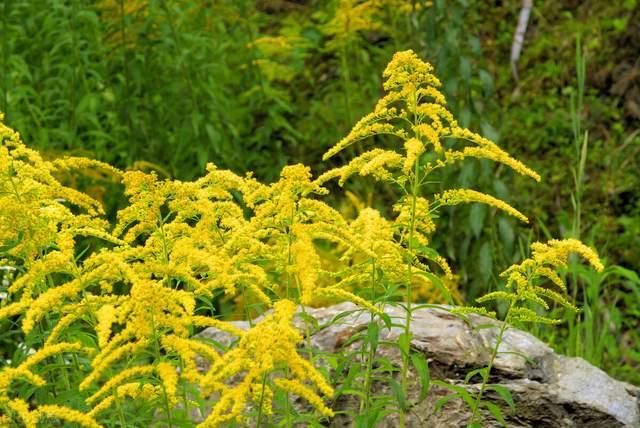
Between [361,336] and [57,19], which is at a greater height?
[57,19]

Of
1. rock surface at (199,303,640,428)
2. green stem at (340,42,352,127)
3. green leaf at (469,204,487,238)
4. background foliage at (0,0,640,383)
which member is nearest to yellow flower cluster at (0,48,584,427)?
rock surface at (199,303,640,428)

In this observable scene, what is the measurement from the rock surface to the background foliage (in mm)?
1148

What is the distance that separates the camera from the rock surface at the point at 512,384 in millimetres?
4066

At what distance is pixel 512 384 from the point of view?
415 cm

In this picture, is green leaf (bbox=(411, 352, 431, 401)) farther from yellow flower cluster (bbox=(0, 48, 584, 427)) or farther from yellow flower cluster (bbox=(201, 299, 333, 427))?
yellow flower cluster (bbox=(201, 299, 333, 427))

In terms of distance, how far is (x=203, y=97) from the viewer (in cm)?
668

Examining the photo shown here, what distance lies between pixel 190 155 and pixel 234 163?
286 millimetres

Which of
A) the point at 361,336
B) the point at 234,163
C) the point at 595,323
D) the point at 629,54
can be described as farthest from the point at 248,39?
the point at 361,336

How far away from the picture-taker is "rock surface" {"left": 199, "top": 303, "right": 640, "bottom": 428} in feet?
13.3

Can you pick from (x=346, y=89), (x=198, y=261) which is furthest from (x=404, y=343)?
(x=346, y=89)

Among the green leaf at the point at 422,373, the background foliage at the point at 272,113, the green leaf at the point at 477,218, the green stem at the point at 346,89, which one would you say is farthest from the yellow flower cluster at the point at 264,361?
the green stem at the point at 346,89

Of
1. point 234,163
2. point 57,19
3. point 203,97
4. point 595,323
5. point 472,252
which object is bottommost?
point 595,323

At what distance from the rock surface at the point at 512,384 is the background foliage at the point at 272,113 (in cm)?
115

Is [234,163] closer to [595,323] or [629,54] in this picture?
[595,323]
